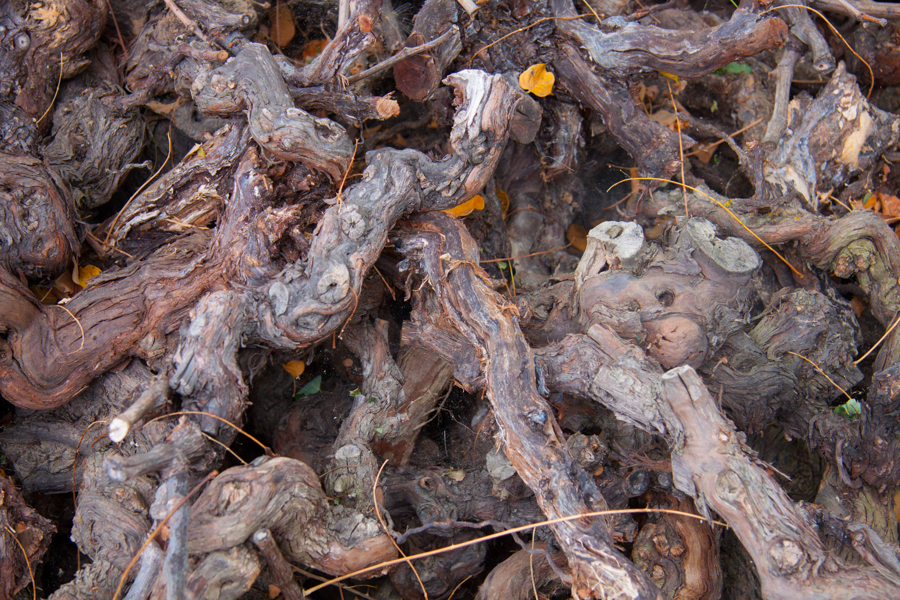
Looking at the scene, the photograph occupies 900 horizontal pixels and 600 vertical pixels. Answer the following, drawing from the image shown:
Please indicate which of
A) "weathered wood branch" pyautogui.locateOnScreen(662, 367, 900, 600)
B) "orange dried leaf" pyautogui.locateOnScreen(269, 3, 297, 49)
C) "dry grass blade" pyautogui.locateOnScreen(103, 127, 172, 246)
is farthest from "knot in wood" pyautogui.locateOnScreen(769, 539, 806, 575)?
"orange dried leaf" pyautogui.locateOnScreen(269, 3, 297, 49)

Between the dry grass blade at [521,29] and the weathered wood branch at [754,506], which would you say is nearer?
the weathered wood branch at [754,506]

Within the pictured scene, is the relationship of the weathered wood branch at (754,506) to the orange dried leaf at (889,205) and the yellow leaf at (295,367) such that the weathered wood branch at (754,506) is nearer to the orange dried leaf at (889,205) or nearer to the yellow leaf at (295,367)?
the yellow leaf at (295,367)

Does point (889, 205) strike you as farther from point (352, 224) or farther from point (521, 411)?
point (352, 224)

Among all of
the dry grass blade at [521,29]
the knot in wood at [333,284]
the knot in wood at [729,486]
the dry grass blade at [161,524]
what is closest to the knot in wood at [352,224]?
the knot in wood at [333,284]

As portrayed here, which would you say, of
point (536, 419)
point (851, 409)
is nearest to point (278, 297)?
point (536, 419)

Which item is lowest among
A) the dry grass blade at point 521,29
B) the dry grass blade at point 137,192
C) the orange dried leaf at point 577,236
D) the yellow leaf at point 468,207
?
the orange dried leaf at point 577,236

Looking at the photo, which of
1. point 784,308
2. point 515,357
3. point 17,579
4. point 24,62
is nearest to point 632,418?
point 515,357

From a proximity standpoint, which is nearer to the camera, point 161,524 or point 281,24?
point 161,524
